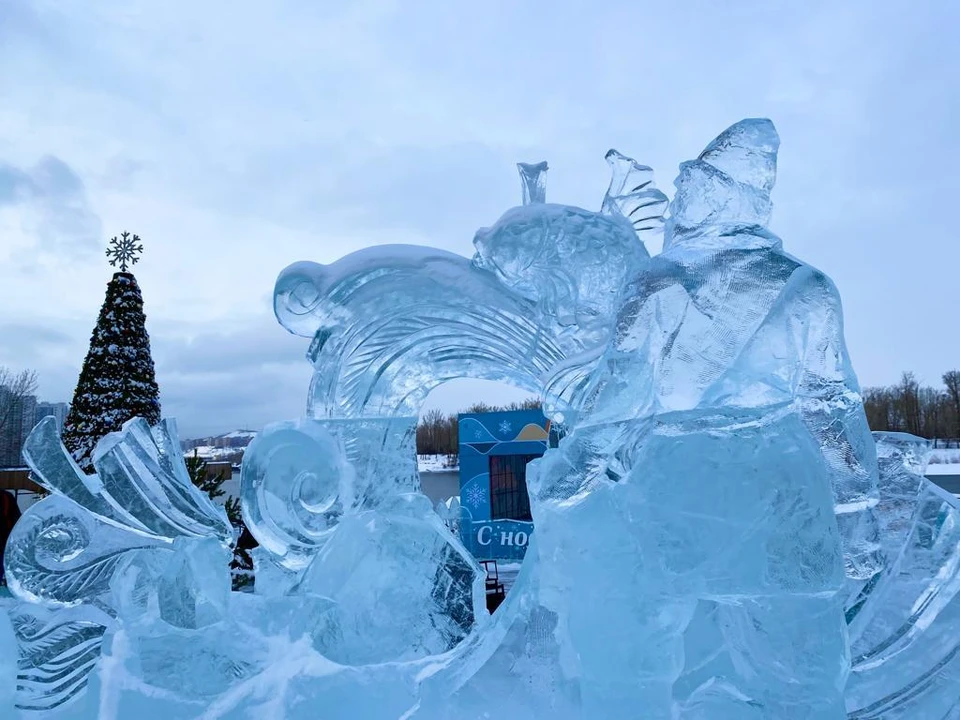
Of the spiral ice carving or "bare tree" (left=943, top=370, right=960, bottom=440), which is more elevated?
"bare tree" (left=943, top=370, right=960, bottom=440)

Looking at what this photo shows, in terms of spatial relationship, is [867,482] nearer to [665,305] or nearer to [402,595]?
[665,305]

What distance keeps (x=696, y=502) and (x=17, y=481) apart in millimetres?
22582

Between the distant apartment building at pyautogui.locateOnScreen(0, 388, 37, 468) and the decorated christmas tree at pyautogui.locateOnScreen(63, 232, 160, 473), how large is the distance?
15.8 meters

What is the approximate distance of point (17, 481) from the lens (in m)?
19.1

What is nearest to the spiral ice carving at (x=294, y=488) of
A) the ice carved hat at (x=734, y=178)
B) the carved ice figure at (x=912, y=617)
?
the ice carved hat at (x=734, y=178)

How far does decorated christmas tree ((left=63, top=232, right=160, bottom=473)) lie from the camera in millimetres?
7434

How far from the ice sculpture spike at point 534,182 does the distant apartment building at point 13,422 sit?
2305 centimetres

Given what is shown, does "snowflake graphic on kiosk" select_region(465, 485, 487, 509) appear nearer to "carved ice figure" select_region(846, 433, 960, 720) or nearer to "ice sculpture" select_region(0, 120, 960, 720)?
"ice sculpture" select_region(0, 120, 960, 720)

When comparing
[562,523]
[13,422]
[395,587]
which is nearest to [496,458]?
[395,587]

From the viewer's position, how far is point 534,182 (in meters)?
2.15

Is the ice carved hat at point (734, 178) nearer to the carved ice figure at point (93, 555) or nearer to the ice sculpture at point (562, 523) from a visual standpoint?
the ice sculpture at point (562, 523)

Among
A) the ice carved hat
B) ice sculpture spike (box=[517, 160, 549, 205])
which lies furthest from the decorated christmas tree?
the ice carved hat

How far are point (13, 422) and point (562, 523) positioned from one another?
88.2 ft

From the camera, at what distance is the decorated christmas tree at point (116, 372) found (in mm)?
7434
